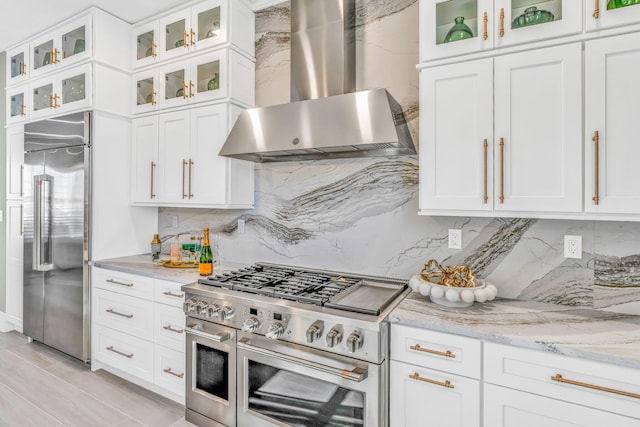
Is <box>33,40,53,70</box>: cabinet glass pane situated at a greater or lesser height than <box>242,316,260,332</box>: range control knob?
greater

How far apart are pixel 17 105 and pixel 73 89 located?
1.07 metres

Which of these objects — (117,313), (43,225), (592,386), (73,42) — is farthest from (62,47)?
(592,386)

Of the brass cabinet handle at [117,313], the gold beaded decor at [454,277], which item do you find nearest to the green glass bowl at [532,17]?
the gold beaded decor at [454,277]

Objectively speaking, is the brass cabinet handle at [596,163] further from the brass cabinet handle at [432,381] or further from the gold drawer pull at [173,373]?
the gold drawer pull at [173,373]

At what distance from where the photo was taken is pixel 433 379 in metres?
1.56

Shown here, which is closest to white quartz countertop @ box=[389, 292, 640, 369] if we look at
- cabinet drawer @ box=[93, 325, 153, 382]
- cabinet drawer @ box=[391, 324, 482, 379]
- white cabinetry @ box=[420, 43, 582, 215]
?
cabinet drawer @ box=[391, 324, 482, 379]

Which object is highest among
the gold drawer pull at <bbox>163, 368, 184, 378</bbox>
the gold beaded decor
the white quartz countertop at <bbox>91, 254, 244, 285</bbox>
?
the gold beaded decor

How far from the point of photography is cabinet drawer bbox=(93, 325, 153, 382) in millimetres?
2582

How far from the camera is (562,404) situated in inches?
52.8

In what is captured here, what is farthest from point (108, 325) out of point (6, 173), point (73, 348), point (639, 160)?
point (639, 160)

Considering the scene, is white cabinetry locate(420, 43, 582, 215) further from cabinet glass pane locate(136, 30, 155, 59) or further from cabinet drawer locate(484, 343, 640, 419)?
cabinet glass pane locate(136, 30, 155, 59)

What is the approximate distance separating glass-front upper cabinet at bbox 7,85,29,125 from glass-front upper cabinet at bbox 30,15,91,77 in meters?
0.28

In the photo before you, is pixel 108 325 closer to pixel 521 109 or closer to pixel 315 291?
pixel 315 291

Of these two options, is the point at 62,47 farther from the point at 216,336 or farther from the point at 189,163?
the point at 216,336
